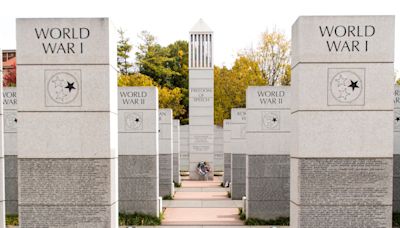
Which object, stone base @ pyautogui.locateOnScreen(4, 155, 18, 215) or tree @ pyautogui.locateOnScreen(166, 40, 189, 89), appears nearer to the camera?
stone base @ pyautogui.locateOnScreen(4, 155, 18, 215)

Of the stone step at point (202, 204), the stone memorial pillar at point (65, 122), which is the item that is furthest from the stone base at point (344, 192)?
the stone step at point (202, 204)

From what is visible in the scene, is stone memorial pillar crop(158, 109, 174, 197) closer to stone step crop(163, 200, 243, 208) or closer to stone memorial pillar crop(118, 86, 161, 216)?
stone step crop(163, 200, 243, 208)

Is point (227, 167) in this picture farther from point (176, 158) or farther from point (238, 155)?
point (238, 155)

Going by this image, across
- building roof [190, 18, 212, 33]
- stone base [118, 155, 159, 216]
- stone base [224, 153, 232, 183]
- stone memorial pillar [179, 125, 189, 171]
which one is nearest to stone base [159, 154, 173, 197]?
stone base [224, 153, 232, 183]

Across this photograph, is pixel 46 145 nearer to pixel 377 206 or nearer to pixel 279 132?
pixel 377 206

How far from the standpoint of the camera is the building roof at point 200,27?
100 ft

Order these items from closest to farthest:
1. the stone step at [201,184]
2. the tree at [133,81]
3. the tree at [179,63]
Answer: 1. the stone step at [201,184]
2. the tree at [133,81]
3. the tree at [179,63]

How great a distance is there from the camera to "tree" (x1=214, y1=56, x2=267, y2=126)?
44000 millimetres

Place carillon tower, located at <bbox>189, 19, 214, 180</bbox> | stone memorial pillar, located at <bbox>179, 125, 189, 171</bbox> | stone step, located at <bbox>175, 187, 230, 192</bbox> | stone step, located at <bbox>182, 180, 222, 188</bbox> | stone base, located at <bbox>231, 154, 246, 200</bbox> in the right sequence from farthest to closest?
stone memorial pillar, located at <bbox>179, 125, 189, 171</bbox>, carillon tower, located at <bbox>189, 19, 214, 180</bbox>, stone step, located at <bbox>182, 180, 222, 188</bbox>, stone step, located at <bbox>175, 187, 230, 192</bbox>, stone base, located at <bbox>231, 154, 246, 200</bbox>

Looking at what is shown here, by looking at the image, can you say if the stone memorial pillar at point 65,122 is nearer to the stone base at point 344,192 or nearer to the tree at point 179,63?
the stone base at point 344,192

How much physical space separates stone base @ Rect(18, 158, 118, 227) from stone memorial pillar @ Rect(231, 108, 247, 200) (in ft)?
39.0

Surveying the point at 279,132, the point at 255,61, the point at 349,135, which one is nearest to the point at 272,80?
the point at 255,61

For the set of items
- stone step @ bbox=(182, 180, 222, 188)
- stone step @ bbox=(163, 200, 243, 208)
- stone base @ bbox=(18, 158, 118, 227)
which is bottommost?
stone step @ bbox=(182, 180, 222, 188)

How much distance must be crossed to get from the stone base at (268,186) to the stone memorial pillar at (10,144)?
697cm
